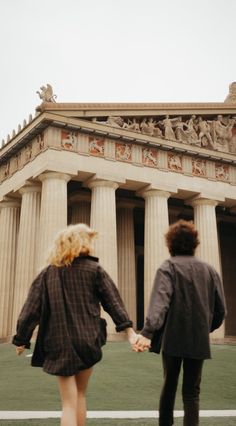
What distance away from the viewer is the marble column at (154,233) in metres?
28.2

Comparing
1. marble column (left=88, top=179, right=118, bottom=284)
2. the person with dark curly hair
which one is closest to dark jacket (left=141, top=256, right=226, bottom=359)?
the person with dark curly hair

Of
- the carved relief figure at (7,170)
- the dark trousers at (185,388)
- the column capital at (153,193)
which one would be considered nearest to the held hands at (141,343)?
the dark trousers at (185,388)

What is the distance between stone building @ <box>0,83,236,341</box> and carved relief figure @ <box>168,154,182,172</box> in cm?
6

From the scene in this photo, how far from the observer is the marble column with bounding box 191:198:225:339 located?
30.5m

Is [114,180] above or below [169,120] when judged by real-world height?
below

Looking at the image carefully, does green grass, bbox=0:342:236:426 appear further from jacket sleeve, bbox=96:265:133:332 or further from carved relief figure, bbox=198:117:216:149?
carved relief figure, bbox=198:117:216:149

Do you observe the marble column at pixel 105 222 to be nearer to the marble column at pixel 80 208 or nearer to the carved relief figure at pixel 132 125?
the marble column at pixel 80 208

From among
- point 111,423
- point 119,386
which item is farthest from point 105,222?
point 111,423

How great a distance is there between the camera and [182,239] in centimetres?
600

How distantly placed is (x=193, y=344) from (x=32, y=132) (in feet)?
77.5

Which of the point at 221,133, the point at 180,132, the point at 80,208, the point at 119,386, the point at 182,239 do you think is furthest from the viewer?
the point at 221,133

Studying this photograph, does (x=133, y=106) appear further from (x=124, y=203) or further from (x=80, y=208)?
(x=80, y=208)

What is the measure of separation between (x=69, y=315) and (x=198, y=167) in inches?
1080

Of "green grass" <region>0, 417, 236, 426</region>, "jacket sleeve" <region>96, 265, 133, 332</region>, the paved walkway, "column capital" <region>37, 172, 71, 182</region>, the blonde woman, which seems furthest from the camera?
"column capital" <region>37, 172, 71, 182</region>
